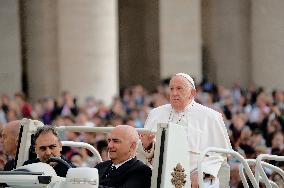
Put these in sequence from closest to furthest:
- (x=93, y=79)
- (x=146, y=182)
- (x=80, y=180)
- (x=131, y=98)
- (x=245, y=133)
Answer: (x=80, y=180) → (x=146, y=182) → (x=245, y=133) → (x=131, y=98) → (x=93, y=79)

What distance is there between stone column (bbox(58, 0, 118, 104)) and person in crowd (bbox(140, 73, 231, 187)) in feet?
68.9

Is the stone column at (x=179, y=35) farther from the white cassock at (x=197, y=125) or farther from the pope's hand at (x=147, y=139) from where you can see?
the pope's hand at (x=147, y=139)

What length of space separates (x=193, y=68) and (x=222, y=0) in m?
4.62

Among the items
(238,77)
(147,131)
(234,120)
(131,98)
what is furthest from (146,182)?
(238,77)

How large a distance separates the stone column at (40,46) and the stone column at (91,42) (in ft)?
7.82

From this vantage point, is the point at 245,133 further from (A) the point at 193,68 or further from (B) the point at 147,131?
(A) the point at 193,68

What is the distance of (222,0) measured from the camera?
4247 centimetres

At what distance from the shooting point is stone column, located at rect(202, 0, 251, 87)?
138ft

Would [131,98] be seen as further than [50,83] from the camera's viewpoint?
No

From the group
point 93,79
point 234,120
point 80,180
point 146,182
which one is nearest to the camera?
point 80,180

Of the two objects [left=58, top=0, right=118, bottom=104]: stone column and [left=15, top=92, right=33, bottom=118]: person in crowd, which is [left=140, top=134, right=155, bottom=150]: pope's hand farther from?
[left=58, top=0, right=118, bottom=104]: stone column

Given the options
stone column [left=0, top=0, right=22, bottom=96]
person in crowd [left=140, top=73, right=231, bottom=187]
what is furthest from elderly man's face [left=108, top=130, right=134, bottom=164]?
stone column [left=0, top=0, right=22, bottom=96]

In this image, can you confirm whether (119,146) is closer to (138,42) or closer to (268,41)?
(268,41)

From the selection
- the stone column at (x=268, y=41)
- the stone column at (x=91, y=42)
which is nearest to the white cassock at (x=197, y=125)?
the stone column at (x=91, y=42)
